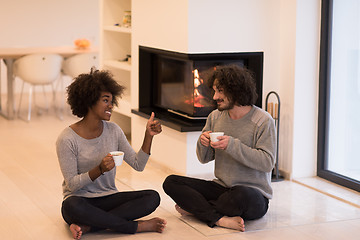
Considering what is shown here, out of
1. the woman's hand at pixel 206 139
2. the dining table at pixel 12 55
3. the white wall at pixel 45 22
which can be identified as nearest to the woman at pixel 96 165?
the woman's hand at pixel 206 139

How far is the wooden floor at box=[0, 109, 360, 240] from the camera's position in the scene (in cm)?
336

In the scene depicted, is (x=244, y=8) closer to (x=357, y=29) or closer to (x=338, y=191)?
(x=357, y=29)

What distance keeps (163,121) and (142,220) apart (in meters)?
1.41

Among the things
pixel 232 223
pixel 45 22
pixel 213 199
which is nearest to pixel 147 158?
pixel 213 199

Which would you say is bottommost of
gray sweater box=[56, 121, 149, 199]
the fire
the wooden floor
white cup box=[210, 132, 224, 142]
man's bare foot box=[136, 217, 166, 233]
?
the wooden floor

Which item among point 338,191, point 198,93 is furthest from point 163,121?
point 338,191

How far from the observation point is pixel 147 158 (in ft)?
11.2

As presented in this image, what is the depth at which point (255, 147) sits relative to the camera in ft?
11.3

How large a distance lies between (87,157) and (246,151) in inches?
33.2

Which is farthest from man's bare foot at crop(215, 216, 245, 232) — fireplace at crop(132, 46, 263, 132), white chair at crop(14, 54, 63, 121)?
white chair at crop(14, 54, 63, 121)

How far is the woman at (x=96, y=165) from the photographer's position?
3.22 m

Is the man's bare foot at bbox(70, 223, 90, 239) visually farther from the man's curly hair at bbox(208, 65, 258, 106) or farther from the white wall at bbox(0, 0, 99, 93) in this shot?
the white wall at bbox(0, 0, 99, 93)

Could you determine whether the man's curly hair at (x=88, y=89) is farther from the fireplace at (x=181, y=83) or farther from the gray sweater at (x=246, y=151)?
the fireplace at (x=181, y=83)

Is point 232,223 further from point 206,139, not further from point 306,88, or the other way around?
point 306,88
